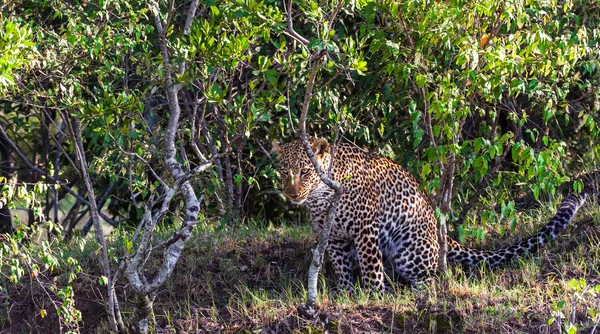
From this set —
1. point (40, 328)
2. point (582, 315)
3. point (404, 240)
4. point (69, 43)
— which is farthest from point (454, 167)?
point (40, 328)

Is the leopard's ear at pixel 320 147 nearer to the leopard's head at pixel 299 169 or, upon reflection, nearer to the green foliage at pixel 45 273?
the leopard's head at pixel 299 169

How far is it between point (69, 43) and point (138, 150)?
3.74 feet

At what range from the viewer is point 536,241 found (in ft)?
30.0

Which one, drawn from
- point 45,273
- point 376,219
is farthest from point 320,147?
point 45,273

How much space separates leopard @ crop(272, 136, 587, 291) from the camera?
891 centimetres

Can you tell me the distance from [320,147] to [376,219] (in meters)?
0.98

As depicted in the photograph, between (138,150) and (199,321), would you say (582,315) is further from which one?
(138,150)

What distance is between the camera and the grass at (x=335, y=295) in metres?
7.96

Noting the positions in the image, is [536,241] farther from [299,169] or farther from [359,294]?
[299,169]

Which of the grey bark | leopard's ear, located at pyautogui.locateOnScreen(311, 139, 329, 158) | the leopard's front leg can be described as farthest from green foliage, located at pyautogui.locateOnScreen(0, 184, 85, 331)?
the leopard's front leg

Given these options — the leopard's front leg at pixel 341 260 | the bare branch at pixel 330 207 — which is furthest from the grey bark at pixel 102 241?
the leopard's front leg at pixel 341 260

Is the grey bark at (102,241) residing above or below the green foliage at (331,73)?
below

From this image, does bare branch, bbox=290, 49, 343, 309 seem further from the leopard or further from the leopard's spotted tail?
the leopard's spotted tail

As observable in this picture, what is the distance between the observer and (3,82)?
5.77 metres
